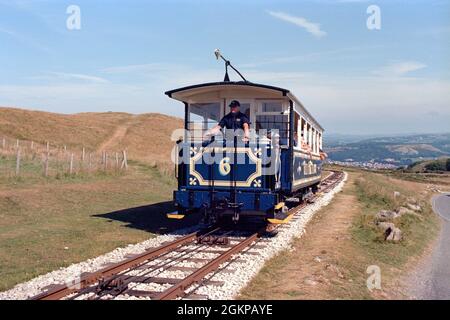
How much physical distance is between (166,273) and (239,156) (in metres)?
3.98

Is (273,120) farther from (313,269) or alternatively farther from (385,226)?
(313,269)

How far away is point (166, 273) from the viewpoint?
786 centimetres

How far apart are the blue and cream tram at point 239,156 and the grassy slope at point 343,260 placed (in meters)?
1.43

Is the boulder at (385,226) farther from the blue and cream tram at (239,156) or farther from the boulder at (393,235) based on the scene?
the blue and cream tram at (239,156)

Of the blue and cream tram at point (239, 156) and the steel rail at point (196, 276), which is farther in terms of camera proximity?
the blue and cream tram at point (239, 156)

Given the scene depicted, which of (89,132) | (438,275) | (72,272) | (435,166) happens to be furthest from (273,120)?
(435,166)

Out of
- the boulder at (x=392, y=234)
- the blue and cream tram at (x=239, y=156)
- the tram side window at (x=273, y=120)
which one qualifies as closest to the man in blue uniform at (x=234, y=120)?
the blue and cream tram at (x=239, y=156)

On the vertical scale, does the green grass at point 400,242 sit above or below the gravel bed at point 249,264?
below

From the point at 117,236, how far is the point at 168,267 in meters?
3.32

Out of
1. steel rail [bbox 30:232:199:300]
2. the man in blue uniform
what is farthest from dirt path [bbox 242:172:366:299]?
the man in blue uniform

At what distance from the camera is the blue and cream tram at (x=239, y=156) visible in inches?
434
